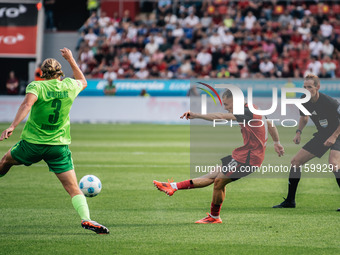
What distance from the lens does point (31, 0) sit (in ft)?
100

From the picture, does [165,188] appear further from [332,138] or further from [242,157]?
[332,138]

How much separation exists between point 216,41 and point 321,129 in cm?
2144

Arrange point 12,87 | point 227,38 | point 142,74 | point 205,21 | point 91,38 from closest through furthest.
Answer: point 12,87 < point 142,74 < point 227,38 < point 205,21 < point 91,38

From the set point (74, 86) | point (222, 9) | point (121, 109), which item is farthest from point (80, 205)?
point (222, 9)

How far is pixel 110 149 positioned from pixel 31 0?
1556 centimetres

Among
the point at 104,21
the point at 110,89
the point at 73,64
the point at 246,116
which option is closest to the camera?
the point at 73,64

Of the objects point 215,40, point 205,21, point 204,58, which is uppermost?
point 205,21

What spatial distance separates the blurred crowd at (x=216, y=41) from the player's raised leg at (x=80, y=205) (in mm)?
21000

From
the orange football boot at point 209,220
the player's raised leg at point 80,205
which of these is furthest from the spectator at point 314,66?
the player's raised leg at point 80,205

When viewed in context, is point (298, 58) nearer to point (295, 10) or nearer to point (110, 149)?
point (295, 10)

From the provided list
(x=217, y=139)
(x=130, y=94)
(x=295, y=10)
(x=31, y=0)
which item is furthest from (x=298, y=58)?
(x=31, y=0)

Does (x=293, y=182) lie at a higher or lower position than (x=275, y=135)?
lower

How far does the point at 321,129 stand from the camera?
955 cm

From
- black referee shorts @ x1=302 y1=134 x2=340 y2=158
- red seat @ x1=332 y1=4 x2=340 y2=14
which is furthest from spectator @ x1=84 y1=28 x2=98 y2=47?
black referee shorts @ x1=302 y1=134 x2=340 y2=158
